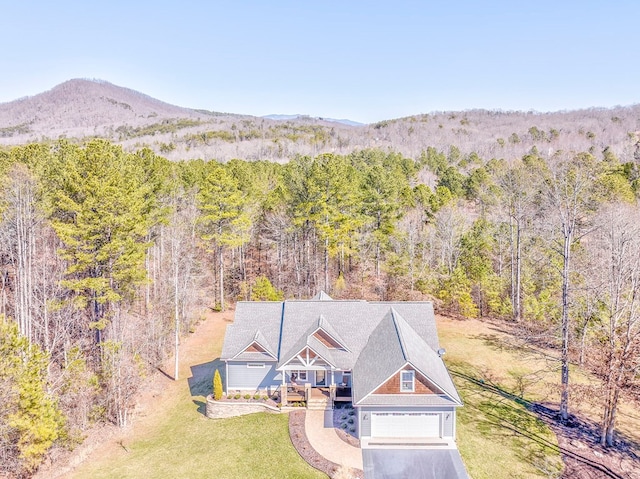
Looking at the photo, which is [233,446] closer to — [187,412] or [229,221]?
[187,412]

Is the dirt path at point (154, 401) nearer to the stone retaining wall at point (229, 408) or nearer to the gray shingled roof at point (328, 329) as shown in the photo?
the stone retaining wall at point (229, 408)

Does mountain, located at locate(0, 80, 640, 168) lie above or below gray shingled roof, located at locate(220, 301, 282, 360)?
above

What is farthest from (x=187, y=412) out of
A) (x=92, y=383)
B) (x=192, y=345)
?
(x=192, y=345)

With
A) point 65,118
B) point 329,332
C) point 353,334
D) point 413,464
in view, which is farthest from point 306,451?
point 65,118

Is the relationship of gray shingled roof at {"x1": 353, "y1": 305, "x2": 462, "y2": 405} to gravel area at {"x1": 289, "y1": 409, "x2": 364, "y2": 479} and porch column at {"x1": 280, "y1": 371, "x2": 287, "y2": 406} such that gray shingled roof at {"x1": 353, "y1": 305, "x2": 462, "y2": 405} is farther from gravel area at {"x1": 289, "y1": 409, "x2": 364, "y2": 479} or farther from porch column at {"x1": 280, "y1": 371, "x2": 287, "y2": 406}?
porch column at {"x1": 280, "y1": 371, "x2": 287, "y2": 406}

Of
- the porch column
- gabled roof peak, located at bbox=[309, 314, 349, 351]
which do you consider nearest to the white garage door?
gabled roof peak, located at bbox=[309, 314, 349, 351]

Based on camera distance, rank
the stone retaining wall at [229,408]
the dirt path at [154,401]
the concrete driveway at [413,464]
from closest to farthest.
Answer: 1. the concrete driveway at [413,464]
2. the dirt path at [154,401]
3. the stone retaining wall at [229,408]

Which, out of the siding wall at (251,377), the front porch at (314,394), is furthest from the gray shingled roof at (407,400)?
the siding wall at (251,377)

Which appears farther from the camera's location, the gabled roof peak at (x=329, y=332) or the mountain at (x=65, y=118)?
the mountain at (x=65, y=118)
